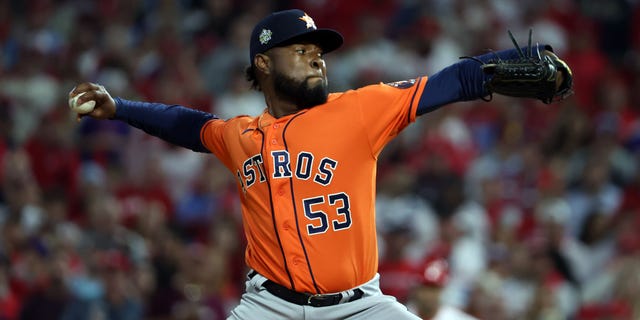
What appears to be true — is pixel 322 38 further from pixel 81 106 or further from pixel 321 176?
pixel 81 106

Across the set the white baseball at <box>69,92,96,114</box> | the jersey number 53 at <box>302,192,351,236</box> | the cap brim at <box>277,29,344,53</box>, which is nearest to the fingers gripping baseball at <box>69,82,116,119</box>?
the white baseball at <box>69,92,96,114</box>

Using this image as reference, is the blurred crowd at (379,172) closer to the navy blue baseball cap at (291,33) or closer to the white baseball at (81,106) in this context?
the navy blue baseball cap at (291,33)

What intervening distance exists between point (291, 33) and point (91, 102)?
90 centimetres

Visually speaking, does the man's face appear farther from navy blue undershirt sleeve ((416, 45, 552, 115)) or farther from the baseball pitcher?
navy blue undershirt sleeve ((416, 45, 552, 115))

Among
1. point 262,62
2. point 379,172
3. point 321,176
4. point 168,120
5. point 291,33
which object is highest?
point 291,33

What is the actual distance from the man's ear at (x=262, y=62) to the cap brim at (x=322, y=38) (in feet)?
0.41

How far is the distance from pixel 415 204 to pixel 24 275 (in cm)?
311

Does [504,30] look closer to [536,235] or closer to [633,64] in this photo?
[633,64]

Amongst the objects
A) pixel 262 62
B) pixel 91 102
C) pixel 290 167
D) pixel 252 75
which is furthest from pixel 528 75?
pixel 91 102

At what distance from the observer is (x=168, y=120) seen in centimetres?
480

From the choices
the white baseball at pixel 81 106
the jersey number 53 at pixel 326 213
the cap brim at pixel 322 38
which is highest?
the cap brim at pixel 322 38

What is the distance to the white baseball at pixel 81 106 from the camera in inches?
178

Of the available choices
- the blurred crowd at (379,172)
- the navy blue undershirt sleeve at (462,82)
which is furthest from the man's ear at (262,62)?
the blurred crowd at (379,172)

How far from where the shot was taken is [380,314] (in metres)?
4.27
